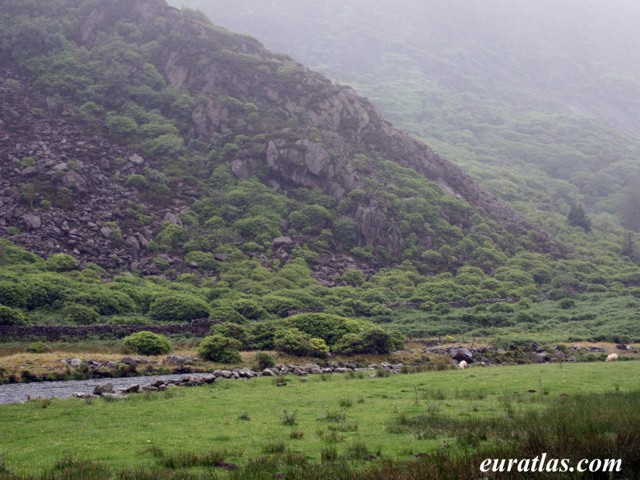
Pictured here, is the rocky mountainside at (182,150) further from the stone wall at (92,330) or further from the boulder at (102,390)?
the boulder at (102,390)

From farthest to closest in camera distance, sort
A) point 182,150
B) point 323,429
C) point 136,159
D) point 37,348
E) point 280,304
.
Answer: point 182,150 < point 136,159 < point 280,304 < point 37,348 < point 323,429

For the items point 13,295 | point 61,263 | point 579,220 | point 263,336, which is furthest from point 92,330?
point 579,220

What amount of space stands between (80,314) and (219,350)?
15228mm

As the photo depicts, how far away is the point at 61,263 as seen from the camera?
203 ft

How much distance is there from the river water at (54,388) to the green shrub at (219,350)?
16.5ft

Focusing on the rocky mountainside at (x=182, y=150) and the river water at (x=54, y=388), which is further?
the rocky mountainside at (x=182, y=150)

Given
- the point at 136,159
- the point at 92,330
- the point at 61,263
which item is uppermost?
the point at 136,159

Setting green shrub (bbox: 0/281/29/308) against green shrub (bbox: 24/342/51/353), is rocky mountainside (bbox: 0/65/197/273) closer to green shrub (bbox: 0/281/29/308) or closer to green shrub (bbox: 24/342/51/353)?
green shrub (bbox: 0/281/29/308)

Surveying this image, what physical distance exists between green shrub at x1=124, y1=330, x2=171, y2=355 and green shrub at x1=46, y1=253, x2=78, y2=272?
21301 millimetres

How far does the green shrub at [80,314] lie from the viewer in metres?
50.1

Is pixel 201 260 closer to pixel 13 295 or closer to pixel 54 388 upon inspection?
pixel 13 295

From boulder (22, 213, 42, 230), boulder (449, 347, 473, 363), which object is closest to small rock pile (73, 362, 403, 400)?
boulder (449, 347, 473, 363)

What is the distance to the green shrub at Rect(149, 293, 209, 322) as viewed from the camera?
180 ft

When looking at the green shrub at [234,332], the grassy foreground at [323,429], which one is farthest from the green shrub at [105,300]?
the grassy foreground at [323,429]
